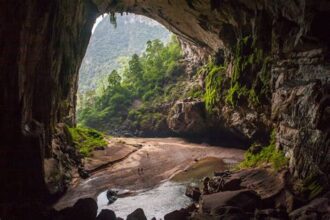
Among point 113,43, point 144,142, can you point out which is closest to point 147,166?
point 144,142

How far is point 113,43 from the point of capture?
101m

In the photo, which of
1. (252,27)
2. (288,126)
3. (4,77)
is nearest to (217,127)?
(252,27)

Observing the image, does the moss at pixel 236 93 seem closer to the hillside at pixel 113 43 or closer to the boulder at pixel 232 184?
the boulder at pixel 232 184

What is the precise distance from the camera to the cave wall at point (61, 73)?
12.6 m

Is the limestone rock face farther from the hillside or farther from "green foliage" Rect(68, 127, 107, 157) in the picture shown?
the hillside

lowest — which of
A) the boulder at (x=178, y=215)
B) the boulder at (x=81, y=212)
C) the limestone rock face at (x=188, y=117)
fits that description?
the boulder at (x=178, y=215)

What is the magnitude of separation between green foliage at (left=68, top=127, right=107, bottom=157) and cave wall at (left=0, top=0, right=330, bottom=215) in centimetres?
475

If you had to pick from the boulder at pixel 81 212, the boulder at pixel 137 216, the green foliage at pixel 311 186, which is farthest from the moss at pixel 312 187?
the boulder at pixel 81 212

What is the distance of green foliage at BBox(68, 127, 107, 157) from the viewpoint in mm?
27336

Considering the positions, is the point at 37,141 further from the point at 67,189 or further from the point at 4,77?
the point at 67,189

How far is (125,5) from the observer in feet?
96.2

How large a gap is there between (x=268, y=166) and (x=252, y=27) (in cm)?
934

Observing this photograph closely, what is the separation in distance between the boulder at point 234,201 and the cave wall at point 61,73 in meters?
2.09

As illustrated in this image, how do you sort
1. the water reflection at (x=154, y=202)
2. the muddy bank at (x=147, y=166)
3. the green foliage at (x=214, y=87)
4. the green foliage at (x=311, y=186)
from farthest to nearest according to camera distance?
1. the green foliage at (x=214, y=87)
2. the muddy bank at (x=147, y=166)
3. the water reflection at (x=154, y=202)
4. the green foliage at (x=311, y=186)
